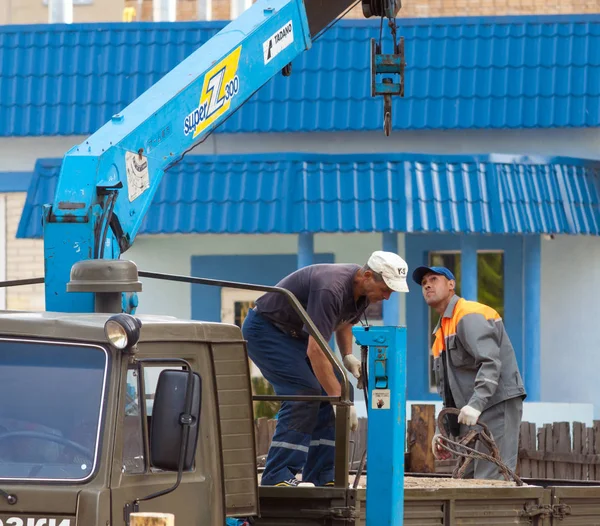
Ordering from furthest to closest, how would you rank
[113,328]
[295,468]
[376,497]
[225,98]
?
1. [225,98]
2. [295,468]
3. [376,497]
4. [113,328]

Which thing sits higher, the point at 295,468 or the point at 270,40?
the point at 270,40

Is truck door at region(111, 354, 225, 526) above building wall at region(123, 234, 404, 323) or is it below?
below

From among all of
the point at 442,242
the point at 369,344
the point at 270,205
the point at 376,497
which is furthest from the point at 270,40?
the point at 442,242

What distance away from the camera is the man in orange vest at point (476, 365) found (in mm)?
8844

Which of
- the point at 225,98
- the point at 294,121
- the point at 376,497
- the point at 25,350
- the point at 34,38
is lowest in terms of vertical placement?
the point at 376,497

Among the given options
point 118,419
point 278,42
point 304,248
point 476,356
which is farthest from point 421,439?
point 118,419

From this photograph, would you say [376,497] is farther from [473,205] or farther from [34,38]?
[34,38]

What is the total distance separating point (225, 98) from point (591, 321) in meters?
10.1

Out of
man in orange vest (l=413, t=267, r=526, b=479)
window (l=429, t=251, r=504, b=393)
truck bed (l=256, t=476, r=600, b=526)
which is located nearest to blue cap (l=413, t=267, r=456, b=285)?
man in orange vest (l=413, t=267, r=526, b=479)

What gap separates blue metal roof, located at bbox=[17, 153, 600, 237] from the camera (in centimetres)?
1499

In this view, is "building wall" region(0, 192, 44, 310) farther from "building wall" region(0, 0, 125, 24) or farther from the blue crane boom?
the blue crane boom

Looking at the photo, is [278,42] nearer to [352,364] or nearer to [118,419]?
[352,364]

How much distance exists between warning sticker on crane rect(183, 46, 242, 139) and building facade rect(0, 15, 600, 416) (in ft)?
24.7

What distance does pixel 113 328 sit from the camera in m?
4.82
